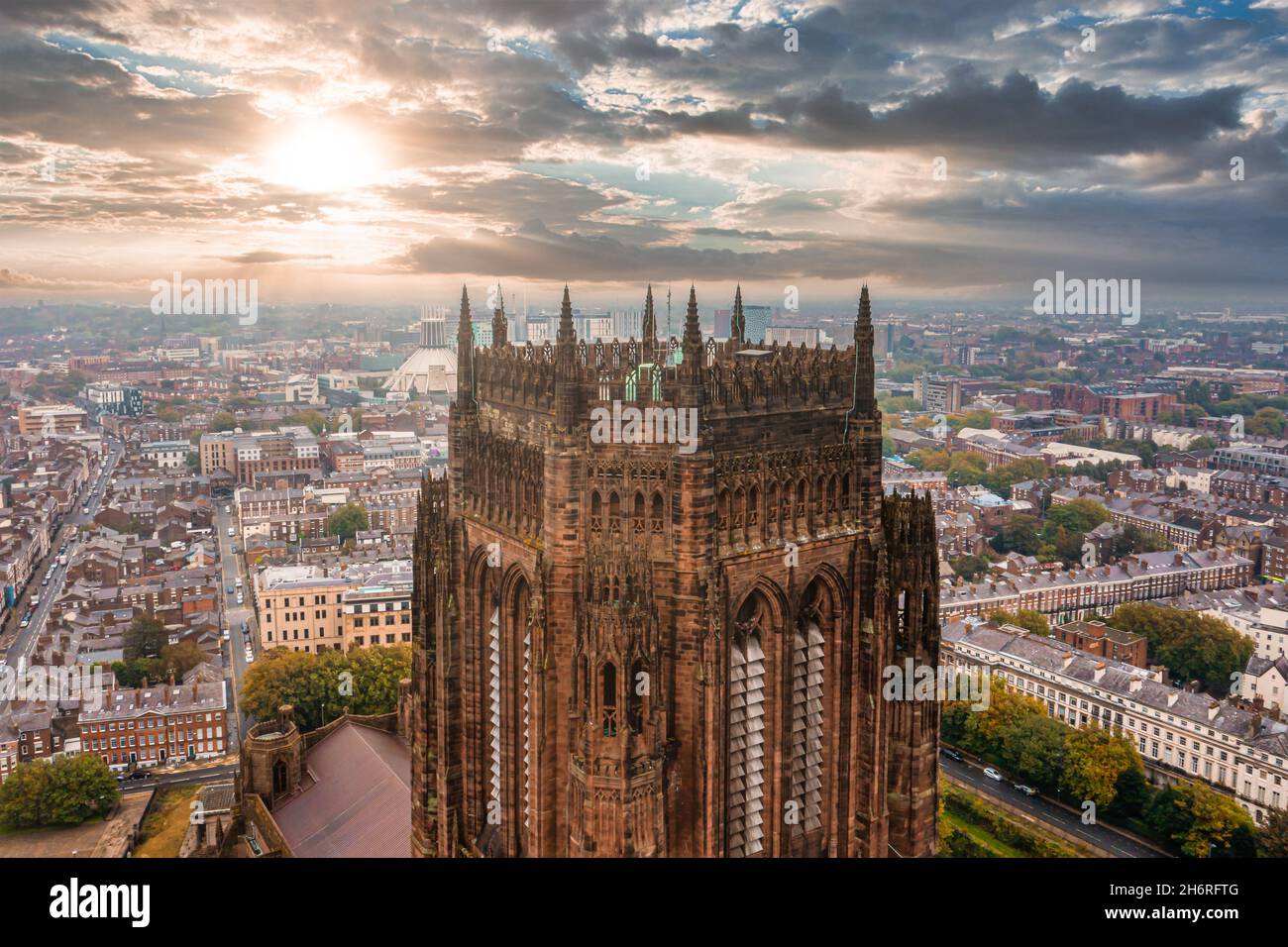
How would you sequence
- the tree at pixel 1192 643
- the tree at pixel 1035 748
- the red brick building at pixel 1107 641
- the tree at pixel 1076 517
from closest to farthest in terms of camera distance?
the tree at pixel 1035 748, the tree at pixel 1192 643, the red brick building at pixel 1107 641, the tree at pixel 1076 517

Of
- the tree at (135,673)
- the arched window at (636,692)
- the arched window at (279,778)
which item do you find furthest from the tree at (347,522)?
the arched window at (636,692)

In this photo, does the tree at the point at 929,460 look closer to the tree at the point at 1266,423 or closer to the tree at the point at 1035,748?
the tree at the point at 1266,423

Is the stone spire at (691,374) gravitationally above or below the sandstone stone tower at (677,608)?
above

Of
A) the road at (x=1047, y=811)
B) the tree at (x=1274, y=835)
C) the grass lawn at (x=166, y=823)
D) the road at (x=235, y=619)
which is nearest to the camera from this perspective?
the tree at (x=1274, y=835)

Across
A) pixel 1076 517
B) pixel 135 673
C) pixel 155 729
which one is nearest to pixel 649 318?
pixel 155 729

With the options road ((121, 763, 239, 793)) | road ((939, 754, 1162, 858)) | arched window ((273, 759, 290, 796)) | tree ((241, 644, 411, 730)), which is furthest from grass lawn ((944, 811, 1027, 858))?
road ((121, 763, 239, 793))
